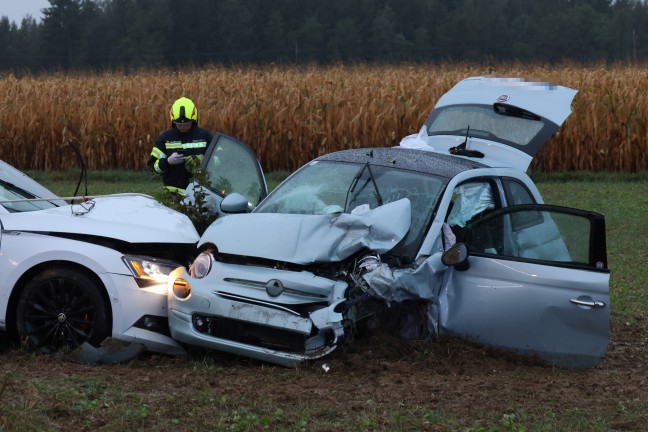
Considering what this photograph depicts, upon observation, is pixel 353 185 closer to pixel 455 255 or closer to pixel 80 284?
pixel 455 255

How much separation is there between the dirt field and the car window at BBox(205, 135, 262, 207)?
6.84ft

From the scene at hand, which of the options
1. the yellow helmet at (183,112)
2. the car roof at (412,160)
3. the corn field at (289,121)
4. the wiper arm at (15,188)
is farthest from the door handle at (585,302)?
the corn field at (289,121)

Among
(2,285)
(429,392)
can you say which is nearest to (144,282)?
(2,285)

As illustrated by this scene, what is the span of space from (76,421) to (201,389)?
1040 millimetres

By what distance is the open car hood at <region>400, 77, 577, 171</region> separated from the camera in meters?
9.74

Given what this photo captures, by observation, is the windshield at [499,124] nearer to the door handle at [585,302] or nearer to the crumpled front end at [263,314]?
the door handle at [585,302]

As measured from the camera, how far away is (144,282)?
26.2 feet

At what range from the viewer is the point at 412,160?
9.02 metres

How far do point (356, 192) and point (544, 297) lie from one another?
170 cm

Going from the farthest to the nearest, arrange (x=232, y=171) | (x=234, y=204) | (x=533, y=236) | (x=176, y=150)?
(x=176, y=150) < (x=232, y=171) < (x=234, y=204) < (x=533, y=236)

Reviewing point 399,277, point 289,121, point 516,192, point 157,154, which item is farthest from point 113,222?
point 289,121

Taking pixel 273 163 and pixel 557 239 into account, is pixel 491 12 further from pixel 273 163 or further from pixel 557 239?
pixel 557 239

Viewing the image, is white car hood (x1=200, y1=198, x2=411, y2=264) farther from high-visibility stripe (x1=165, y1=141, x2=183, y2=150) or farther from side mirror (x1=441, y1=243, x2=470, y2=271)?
high-visibility stripe (x1=165, y1=141, x2=183, y2=150)

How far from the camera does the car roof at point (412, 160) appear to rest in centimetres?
880
